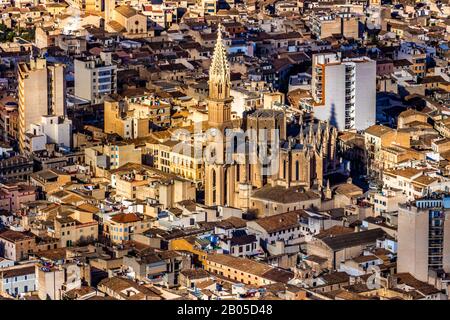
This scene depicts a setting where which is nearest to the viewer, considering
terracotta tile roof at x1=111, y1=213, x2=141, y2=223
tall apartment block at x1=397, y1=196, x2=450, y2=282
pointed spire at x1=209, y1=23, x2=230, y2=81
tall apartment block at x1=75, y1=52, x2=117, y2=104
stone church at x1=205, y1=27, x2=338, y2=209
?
tall apartment block at x1=397, y1=196, x2=450, y2=282

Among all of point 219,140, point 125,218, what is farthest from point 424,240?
point 219,140

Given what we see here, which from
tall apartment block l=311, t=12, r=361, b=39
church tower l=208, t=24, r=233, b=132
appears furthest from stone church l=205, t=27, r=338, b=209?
tall apartment block l=311, t=12, r=361, b=39

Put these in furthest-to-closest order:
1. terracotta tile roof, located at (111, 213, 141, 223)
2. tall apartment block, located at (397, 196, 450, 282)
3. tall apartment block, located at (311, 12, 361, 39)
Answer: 1. tall apartment block, located at (311, 12, 361, 39)
2. terracotta tile roof, located at (111, 213, 141, 223)
3. tall apartment block, located at (397, 196, 450, 282)

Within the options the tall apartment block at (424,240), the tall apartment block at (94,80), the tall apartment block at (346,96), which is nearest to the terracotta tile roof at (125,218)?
the tall apartment block at (424,240)

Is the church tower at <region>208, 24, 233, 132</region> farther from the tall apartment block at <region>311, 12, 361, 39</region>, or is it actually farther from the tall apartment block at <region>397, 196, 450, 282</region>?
the tall apartment block at <region>311, 12, 361, 39</region>

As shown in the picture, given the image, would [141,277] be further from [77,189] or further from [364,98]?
[364,98]
